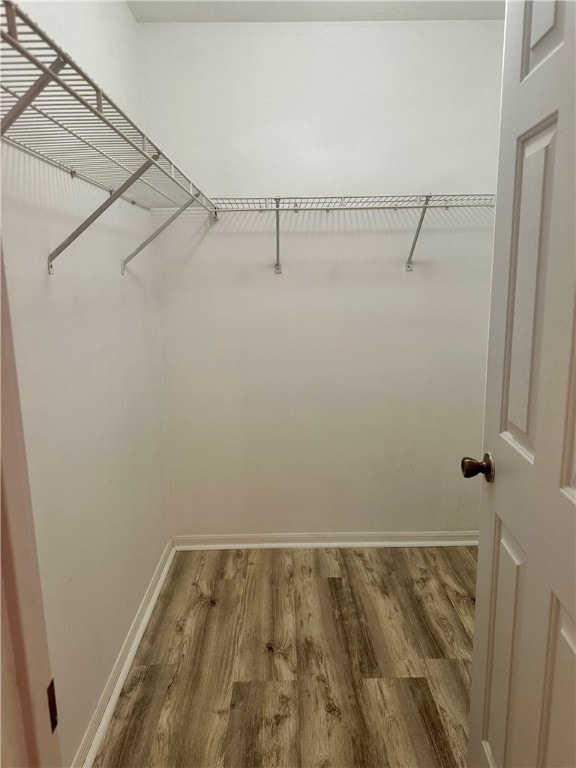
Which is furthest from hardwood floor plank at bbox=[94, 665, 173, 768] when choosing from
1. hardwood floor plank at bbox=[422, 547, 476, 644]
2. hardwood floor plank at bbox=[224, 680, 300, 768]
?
hardwood floor plank at bbox=[422, 547, 476, 644]

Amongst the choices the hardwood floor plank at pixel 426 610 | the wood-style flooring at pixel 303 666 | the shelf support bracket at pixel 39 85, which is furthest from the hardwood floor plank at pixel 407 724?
the shelf support bracket at pixel 39 85

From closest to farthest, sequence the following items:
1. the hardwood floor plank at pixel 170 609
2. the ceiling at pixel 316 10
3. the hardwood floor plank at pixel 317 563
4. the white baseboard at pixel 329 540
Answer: the hardwood floor plank at pixel 170 609 → the ceiling at pixel 316 10 → the hardwood floor plank at pixel 317 563 → the white baseboard at pixel 329 540

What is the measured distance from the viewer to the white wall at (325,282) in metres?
2.33

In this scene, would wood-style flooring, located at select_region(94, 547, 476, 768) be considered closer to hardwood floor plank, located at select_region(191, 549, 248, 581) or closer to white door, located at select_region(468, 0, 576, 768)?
hardwood floor plank, located at select_region(191, 549, 248, 581)

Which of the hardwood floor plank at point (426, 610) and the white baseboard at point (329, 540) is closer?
the hardwood floor plank at point (426, 610)

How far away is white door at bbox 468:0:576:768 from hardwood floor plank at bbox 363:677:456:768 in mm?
349

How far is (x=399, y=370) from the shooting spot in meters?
2.61

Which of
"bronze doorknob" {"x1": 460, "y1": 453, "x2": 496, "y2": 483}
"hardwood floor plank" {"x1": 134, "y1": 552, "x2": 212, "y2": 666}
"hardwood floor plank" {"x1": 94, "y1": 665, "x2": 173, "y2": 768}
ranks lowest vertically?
"hardwood floor plank" {"x1": 94, "y1": 665, "x2": 173, "y2": 768}

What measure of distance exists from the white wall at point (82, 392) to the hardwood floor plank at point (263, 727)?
472mm

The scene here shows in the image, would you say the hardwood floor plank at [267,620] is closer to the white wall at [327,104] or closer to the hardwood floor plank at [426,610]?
the hardwood floor plank at [426,610]

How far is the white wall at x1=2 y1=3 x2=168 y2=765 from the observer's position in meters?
1.29

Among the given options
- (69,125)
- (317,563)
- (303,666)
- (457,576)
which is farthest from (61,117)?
(457,576)

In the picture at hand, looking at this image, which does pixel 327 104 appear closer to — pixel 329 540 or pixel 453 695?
pixel 329 540

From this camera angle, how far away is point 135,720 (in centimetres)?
170
